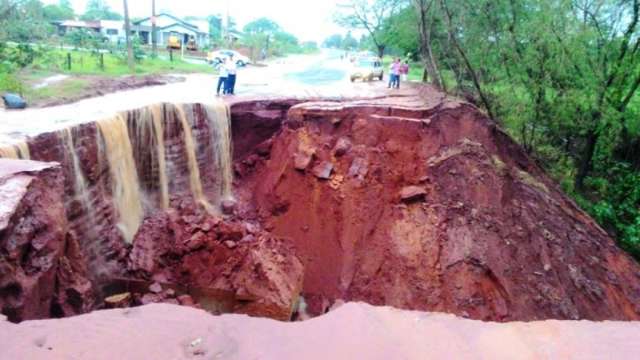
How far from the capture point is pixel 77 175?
10.3 m

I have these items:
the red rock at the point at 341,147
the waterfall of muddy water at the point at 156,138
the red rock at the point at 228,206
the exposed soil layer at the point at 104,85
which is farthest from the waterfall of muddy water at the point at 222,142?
the exposed soil layer at the point at 104,85

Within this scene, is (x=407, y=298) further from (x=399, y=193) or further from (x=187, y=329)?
(x=187, y=329)

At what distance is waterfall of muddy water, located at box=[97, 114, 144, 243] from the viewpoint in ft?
36.6

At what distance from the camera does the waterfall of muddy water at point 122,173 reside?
11.1 m

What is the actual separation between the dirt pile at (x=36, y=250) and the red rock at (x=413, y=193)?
782cm

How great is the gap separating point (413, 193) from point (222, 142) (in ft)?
17.3

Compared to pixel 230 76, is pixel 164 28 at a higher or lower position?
higher

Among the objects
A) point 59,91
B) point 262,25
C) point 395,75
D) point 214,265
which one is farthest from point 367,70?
point 262,25

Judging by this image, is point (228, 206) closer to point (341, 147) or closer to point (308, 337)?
point (341, 147)

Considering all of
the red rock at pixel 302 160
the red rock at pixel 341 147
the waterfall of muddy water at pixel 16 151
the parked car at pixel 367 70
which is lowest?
the red rock at pixel 302 160

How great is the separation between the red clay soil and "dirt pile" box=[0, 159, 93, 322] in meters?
5.94

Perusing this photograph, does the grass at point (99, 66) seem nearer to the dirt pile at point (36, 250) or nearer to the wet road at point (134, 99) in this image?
the wet road at point (134, 99)

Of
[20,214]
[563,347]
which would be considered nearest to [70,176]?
[20,214]

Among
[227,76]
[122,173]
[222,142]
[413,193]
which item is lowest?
[413,193]
